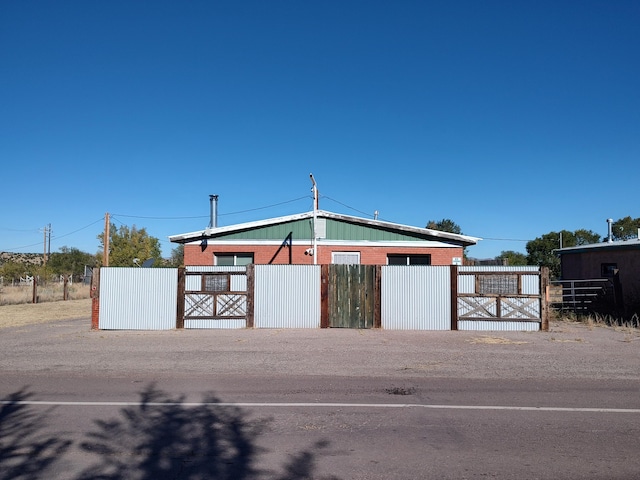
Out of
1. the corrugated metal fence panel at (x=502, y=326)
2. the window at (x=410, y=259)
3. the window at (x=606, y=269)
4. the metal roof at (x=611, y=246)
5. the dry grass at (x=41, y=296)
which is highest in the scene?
the metal roof at (x=611, y=246)

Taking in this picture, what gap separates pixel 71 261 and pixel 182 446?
7236 cm

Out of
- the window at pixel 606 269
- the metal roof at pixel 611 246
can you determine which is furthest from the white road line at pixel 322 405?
the window at pixel 606 269

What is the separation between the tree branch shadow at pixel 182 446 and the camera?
4.81 m

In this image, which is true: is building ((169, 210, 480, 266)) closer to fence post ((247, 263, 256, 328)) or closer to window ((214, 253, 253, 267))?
window ((214, 253, 253, 267))

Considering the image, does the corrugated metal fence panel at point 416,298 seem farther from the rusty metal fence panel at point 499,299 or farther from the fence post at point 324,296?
the fence post at point 324,296

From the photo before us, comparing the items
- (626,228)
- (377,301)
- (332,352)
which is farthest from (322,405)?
(626,228)

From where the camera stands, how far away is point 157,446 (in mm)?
5543

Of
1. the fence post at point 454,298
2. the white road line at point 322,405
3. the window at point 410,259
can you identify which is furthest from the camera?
the window at point 410,259

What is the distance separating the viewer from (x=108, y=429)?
609 cm

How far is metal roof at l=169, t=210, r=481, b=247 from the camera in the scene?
22.4 metres

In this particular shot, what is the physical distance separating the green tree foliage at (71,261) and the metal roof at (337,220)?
49284 millimetres

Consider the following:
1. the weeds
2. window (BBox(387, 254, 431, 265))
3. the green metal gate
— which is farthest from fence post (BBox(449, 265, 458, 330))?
window (BBox(387, 254, 431, 265))

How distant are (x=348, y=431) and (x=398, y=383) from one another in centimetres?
289

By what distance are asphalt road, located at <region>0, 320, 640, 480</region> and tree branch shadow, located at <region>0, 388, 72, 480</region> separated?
0.02 metres
